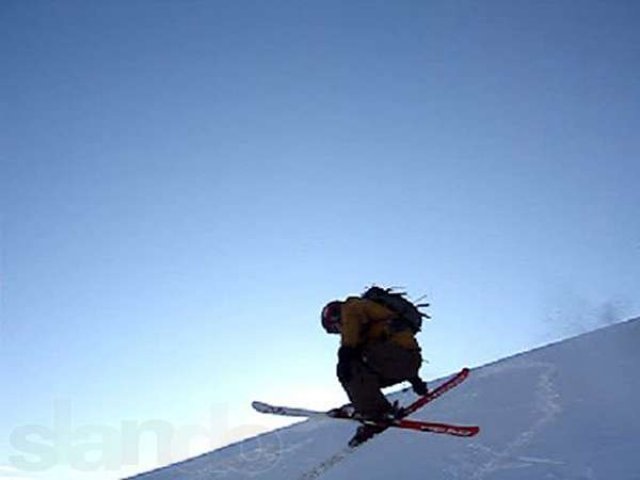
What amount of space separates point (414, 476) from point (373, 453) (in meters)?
1.79

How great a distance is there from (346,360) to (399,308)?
0.83 metres

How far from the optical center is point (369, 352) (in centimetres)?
785

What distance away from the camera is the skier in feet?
25.7

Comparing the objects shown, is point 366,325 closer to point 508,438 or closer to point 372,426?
point 372,426

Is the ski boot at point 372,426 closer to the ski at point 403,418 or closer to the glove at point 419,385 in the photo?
the ski at point 403,418

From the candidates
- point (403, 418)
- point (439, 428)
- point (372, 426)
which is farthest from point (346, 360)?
point (439, 428)

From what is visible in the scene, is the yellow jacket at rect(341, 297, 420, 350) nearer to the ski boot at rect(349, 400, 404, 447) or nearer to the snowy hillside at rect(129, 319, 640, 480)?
the ski boot at rect(349, 400, 404, 447)

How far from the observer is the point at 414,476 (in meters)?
9.12

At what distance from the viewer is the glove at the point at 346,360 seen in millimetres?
7867

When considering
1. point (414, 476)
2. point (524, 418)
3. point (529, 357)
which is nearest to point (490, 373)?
point (529, 357)

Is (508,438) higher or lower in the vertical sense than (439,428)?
lower

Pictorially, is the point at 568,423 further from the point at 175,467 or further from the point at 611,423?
the point at 175,467

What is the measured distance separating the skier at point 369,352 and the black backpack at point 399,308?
0.11 feet

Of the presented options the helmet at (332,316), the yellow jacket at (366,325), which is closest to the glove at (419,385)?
the yellow jacket at (366,325)
